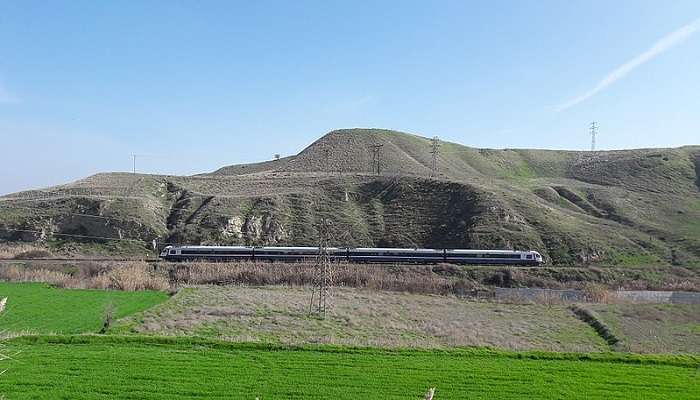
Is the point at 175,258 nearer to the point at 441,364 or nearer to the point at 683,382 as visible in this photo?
the point at 441,364

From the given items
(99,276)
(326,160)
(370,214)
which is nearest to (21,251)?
(99,276)

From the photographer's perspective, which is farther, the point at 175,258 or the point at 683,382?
the point at 175,258

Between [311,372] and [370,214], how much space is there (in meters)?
51.9

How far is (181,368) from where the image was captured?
17.4 meters

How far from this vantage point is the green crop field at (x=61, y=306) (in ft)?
80.7

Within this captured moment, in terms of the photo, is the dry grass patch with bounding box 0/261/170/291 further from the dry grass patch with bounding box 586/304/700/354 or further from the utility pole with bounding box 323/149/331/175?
the utility pole with bounding box 323/149/331/175

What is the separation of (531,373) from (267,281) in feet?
99.8

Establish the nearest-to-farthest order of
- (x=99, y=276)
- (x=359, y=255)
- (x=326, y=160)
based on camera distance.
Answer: (x=99, y=276), (x=359, y=255), (x=326, y=160)

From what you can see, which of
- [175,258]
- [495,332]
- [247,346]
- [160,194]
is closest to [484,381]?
[247,346]

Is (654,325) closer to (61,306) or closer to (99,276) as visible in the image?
(61,306)

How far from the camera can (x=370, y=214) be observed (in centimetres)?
6912

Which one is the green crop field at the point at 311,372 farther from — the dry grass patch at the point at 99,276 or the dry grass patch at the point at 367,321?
the dry grass patch at the point at 99,276

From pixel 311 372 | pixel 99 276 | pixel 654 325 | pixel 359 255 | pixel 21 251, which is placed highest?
pixel 21 251

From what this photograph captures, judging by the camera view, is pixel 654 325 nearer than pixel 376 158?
Yes
